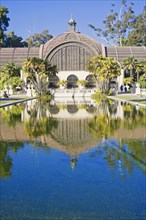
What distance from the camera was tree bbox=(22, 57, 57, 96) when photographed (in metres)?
59.5

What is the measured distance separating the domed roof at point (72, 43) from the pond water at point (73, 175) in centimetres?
7103

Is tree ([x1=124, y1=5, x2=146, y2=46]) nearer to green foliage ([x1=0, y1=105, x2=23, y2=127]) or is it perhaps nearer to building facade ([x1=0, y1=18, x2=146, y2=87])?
building facade ([x1=0, y1=18, x2=146, y2=87])

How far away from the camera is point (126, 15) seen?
346 feet

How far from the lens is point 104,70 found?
57875mm

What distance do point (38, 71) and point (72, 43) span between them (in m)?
27.9

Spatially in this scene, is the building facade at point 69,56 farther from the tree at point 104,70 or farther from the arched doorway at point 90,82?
the tree at point 104,70

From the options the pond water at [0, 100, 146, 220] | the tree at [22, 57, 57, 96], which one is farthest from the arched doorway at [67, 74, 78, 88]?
the pond water at [0, 100, 146, 220]

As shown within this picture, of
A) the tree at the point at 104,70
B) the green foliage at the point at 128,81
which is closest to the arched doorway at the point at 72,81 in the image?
Result: the green foliage at the point at 128,81

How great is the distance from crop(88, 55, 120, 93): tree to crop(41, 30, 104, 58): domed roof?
25565 millimetres

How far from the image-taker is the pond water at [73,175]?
7422 millimetres

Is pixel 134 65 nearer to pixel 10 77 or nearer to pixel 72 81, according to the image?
pixel 72 81

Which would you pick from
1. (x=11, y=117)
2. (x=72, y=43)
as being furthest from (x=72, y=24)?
(x=11, y=117)

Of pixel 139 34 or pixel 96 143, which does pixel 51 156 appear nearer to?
pixel 96 143

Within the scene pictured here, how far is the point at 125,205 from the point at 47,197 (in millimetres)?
1720
